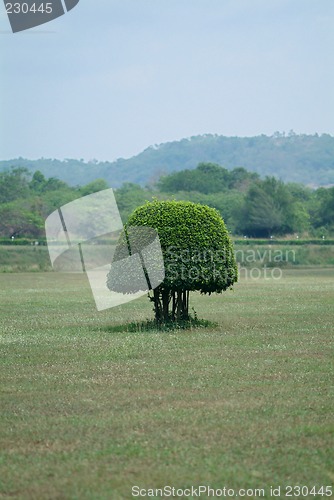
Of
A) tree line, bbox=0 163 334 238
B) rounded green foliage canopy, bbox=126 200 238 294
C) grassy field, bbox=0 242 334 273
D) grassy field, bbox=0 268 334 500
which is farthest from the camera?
tree line, bbox=0 163 334 238

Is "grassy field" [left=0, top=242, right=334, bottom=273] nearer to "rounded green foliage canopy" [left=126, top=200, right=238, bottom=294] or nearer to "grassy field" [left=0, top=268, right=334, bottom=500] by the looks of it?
"rounded green foliage canopy" [left=126, top=200, right=238, bottom=294]

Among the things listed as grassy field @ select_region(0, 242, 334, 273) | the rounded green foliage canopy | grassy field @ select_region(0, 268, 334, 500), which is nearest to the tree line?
grassy field @ select_region(0, 242, 334, 273)

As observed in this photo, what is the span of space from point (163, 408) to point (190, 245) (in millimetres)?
7127

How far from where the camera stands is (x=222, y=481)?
6.88 metres

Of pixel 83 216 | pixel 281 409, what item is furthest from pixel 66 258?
pixel 281 409

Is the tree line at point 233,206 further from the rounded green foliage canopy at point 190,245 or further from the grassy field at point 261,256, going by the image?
the rounded green foliage canopy at point 190,245

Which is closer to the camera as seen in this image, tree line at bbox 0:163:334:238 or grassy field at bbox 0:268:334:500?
grassy field at bbox 0:268:334:500

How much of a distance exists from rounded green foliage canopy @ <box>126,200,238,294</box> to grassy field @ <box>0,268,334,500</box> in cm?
98

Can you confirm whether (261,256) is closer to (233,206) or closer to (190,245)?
(233,206)

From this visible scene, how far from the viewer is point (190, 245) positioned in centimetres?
1652

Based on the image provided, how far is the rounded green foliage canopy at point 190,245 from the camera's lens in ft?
53.7

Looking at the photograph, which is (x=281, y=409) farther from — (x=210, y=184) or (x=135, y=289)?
(x=210, y=184)

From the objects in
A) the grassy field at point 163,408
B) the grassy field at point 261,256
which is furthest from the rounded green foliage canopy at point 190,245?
the grassy field at point 261,256

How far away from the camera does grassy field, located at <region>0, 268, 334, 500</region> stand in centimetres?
709
